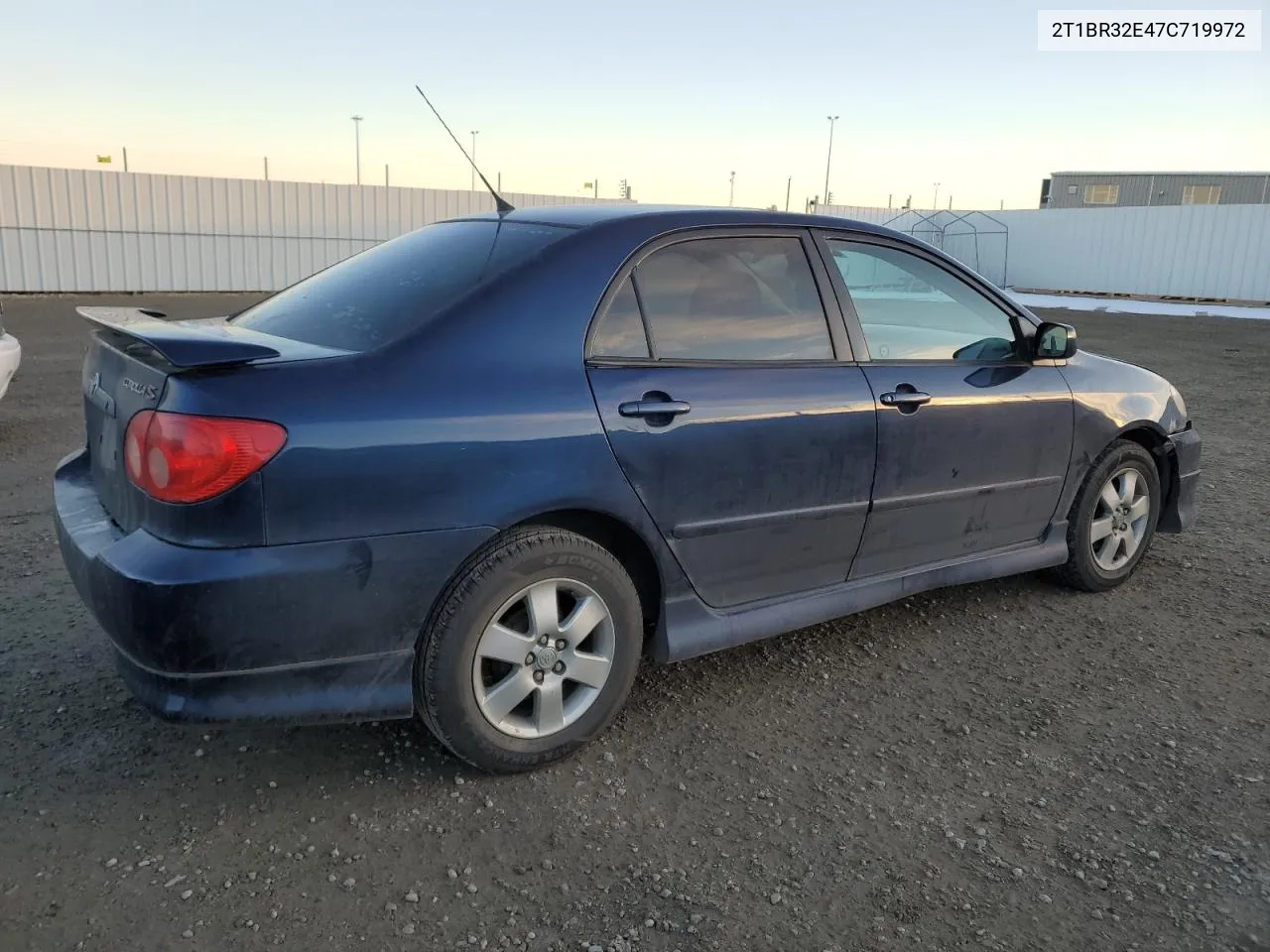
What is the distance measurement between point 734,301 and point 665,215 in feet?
1.18

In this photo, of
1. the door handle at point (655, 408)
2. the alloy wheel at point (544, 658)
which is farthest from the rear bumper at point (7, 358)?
the door handle at point (655, 408)

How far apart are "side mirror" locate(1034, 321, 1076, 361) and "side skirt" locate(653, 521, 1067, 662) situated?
75 cm

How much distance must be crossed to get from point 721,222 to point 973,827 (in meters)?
1.98

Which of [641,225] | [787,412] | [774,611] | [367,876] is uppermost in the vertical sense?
[641,225]

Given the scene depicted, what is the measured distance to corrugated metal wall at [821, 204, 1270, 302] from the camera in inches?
987

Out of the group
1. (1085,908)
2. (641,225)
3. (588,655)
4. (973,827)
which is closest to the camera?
(1085,908)

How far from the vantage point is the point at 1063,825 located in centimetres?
264

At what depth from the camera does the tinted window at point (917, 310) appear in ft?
11.7

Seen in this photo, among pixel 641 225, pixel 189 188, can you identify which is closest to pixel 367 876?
pixel 641 225

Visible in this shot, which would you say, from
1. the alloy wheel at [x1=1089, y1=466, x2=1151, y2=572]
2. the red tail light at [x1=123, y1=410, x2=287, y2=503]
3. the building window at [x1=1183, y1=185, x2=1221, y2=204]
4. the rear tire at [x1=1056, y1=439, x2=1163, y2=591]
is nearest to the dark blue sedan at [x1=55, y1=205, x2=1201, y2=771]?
the red tail light at [x1=123, y1=410, x2=287, y2=503]

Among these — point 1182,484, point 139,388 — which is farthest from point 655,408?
point 1182,484

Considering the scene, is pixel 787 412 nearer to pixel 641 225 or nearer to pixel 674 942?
pixel 641 225

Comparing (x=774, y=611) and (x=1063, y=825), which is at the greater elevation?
(x=774, y=611)

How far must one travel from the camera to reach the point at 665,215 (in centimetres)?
312
